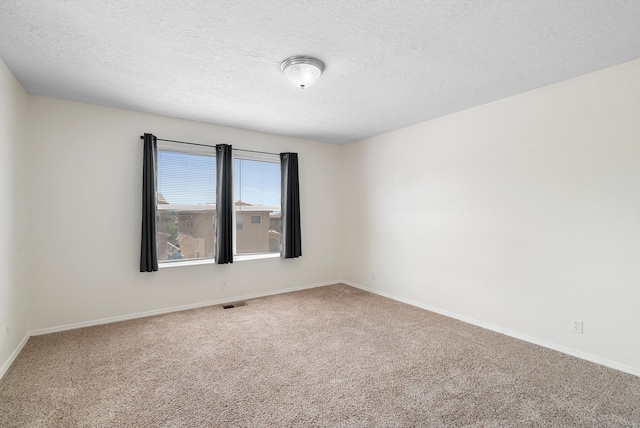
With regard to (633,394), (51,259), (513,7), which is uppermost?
(513,7)

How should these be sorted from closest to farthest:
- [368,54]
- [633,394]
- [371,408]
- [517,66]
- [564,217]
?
1. [371,408]
2. [633,394]
3. [368,54]
4. [517,66]
5. [564,217]

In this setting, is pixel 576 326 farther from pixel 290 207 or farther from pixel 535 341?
pixel 290 207

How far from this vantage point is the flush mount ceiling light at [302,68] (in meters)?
2.47

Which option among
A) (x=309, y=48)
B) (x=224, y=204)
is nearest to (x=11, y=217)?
(x=224, y=204)

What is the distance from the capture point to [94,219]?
3559mm

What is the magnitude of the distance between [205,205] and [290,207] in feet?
4.24

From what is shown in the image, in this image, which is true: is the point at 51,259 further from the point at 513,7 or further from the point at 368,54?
the point at 513,7

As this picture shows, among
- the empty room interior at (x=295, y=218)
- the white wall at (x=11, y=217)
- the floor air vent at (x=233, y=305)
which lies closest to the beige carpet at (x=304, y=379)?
the empty room interior at (x=295, y=218)

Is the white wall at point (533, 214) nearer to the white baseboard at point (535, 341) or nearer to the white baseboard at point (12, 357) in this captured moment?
the white baseboard at point (535, 341)

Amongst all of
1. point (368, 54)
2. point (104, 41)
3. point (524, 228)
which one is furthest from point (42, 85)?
point (524, 228)

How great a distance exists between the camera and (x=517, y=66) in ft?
8.60

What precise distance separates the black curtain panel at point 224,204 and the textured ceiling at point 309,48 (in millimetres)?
925

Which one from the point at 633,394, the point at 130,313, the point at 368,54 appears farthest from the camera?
the point at 130,313

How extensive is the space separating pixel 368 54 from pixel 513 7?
98 cm
